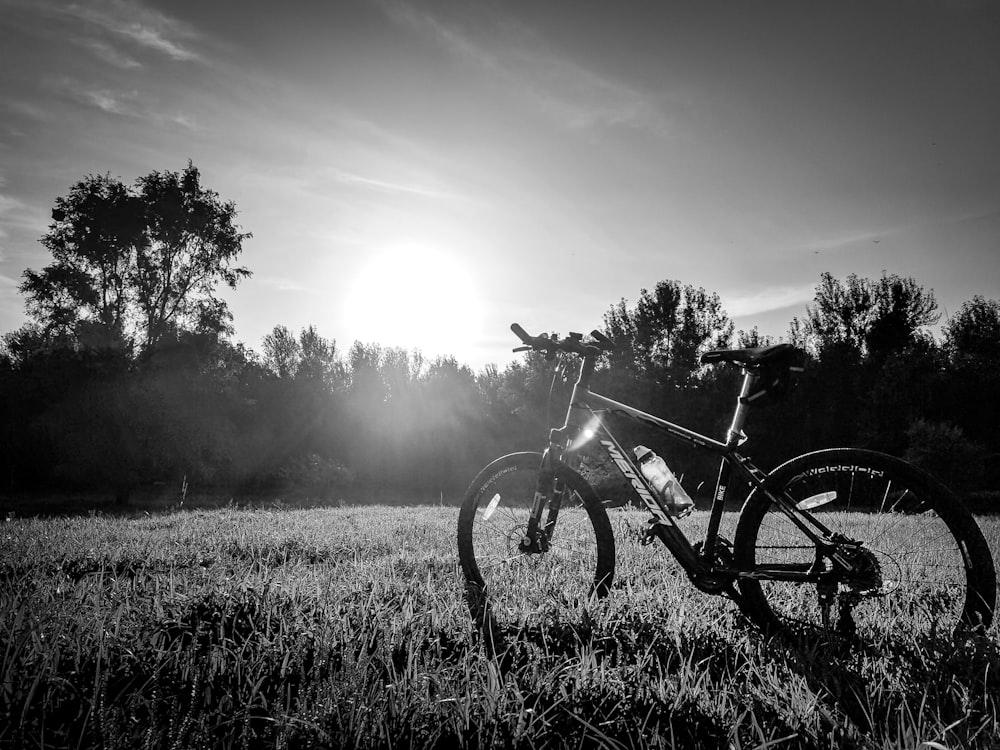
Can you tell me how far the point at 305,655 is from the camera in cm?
200

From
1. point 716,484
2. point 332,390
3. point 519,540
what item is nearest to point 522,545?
point 519,540

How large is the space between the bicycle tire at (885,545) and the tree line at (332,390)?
1932 centimetres

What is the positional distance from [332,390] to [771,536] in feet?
122

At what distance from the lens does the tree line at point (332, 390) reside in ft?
83.6

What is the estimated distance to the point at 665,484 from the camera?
3186 millimetres

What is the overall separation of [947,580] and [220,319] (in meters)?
32.9

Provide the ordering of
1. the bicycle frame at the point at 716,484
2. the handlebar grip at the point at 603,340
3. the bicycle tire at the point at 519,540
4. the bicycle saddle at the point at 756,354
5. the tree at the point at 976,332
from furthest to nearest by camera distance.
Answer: the tree at the point at 976,332 → the handlebar grip at the point at 603,340 → the bicycle tire at the point at 519,540 → the bicycle saddle at the point at 756,354 → the bicycle frame at the point at 716,484

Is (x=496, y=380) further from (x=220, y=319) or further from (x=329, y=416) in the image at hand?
(x=220, y=319)

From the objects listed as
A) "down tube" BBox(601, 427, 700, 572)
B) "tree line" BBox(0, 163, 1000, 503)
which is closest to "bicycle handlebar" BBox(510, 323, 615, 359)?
"down tube" BBox(601, 427, 700, 572)

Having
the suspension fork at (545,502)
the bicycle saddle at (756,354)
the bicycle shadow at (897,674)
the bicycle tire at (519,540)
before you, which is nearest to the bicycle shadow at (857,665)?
Answer: the bicycle shadow at (897,674)

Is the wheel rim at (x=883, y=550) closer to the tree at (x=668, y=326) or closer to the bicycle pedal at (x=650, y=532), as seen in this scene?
the bicycle pedal at (x=650, y=532)

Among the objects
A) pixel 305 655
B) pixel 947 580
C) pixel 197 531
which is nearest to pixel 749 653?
pixel 947 580

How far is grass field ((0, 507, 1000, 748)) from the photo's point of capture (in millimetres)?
1484

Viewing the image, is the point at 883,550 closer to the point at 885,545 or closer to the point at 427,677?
the point at 885,545
